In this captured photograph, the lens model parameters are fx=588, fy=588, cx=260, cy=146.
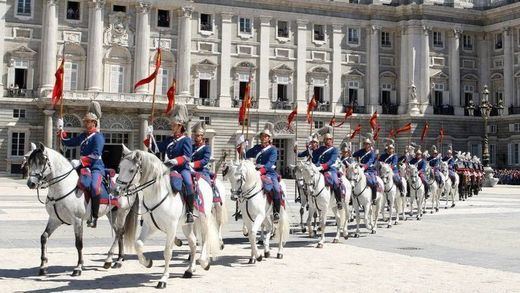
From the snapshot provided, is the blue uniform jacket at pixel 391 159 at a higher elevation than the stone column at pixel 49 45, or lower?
lower

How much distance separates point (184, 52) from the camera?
44125 mm

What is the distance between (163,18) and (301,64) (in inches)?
456

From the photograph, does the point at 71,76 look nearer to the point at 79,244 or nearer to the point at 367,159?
the point at 367,159

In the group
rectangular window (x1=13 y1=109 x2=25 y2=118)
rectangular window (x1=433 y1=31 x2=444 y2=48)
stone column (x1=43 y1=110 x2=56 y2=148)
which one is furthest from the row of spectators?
rectangular window (x1=13 y1=109 x2=25 y2=118)

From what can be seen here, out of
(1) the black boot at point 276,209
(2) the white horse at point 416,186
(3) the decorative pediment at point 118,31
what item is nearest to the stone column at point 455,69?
(3) the decorative pediment at point 118,31

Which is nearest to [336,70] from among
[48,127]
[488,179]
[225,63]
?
[225,63]

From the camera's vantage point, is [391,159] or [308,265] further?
[391,159]

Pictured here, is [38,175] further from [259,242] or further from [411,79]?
[411,79]

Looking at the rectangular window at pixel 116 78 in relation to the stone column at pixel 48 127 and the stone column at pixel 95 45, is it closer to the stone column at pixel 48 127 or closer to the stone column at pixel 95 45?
the stone column at pixel 95 45

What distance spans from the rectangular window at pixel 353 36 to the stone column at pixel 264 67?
7.30 meters

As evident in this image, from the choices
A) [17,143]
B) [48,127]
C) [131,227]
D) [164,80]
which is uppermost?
[164,80]

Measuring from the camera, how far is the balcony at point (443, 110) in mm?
50438

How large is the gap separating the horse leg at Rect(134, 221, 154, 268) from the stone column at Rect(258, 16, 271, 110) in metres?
37.8

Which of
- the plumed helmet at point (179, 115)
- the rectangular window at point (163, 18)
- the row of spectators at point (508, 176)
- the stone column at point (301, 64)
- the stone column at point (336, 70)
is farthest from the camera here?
the stone column at point (336, 70)
